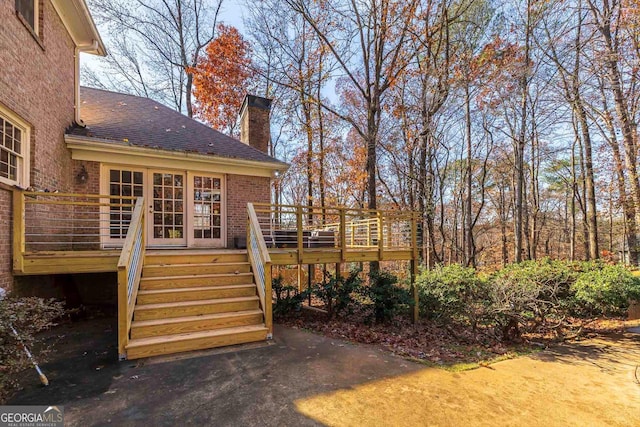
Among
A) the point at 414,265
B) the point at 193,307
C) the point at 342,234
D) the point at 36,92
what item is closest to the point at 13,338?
the point at 193,307

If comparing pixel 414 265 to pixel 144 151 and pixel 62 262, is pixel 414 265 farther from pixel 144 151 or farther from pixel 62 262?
pixel 62 262

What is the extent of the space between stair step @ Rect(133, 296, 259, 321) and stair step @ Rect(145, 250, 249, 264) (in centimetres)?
100

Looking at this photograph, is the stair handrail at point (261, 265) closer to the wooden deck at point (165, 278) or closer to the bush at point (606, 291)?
the wooden deck at point (165, 278)

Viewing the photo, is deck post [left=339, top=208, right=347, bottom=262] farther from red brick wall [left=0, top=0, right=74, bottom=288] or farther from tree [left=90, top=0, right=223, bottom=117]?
tree [left=90, top=0, right=223, bottom=117]

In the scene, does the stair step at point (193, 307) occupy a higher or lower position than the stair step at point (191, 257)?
lower

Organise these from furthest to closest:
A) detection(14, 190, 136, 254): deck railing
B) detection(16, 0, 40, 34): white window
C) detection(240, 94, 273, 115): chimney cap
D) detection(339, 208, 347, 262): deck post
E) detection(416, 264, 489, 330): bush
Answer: detection(240, 94, 273, 115): chimney cap
detection(339, 208, 347, 262): deck post
detection(416, 264, 489, 330): bush
detection(16, 0, 40, 34): white window
detection(14, 190, 136, 254): deck railing

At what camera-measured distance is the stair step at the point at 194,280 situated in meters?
4.91

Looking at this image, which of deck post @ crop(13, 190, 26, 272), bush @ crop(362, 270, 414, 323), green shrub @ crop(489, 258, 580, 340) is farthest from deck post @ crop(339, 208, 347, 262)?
deck post @ crop(13, 190, 26, 272)

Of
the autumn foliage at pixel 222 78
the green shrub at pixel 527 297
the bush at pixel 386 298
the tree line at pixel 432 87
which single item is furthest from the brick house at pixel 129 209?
the autumn foliage at pixel 222 78

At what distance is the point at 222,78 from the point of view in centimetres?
1605

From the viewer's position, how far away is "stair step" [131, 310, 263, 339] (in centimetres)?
420

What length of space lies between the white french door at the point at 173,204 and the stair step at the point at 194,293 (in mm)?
2843

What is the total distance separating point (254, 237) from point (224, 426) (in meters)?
3.38

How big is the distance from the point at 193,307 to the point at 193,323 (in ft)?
1.02
